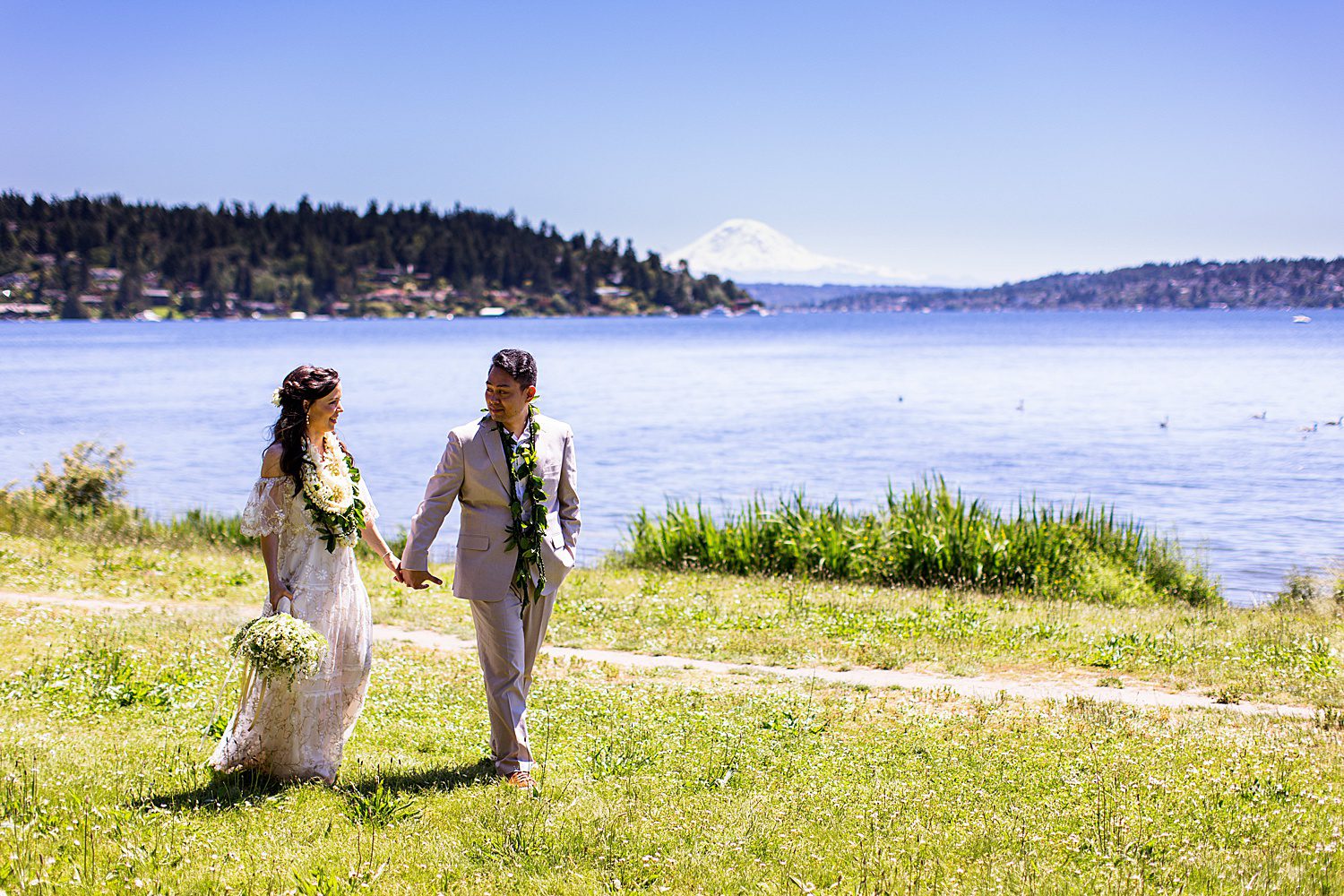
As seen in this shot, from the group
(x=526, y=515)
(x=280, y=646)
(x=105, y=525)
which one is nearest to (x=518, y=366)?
(x=526, y=515)

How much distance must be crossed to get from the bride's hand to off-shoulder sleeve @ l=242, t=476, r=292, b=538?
11.5 inches

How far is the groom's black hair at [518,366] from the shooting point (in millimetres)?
6363

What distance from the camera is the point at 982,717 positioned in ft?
27.7

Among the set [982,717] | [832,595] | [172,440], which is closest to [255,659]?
[982,717]

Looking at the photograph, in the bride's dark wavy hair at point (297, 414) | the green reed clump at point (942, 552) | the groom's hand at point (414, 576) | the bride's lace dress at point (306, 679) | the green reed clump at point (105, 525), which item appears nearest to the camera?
the bride's dark wavy hair at point (297, 414)

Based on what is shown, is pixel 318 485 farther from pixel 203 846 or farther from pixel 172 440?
pixel 172 440

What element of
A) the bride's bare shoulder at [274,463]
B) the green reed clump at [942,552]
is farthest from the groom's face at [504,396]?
the green reed clump at [942,552]

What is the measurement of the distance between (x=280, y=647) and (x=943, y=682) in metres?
5.90

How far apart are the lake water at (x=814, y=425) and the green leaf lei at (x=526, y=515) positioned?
50.0 ft

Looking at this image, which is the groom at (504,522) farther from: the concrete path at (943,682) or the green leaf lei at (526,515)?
the concrete path at (943,682)

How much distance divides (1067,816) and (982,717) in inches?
87.4

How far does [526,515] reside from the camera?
21.5ft

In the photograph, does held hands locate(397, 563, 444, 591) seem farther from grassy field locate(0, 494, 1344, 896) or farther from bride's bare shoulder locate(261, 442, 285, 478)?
grassy field locate(0, 494, 1344, 896)

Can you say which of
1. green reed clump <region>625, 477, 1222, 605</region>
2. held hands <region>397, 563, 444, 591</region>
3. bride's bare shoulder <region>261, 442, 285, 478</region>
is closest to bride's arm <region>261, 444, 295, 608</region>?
bride's bare shoulder <region>261, 442, 285, 478</region>
